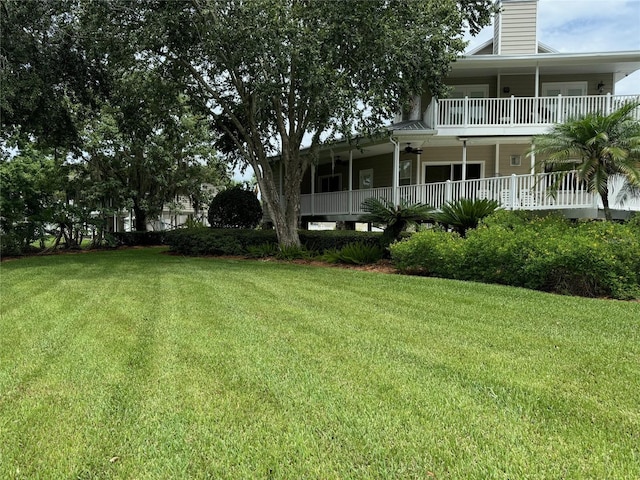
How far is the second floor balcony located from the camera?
557 inches

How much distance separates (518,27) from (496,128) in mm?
4992

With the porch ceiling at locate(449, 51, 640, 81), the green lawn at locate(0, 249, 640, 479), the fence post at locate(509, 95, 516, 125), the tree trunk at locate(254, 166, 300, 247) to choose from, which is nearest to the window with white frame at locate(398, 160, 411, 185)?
the porch ceiling at locate(449, 51, 640, 81)

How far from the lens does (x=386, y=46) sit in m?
10.4

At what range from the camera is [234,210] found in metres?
17.9

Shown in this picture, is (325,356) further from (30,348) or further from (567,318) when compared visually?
(567,318)

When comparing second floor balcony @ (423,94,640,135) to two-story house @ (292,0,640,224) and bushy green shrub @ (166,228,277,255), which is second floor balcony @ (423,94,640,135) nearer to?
two-story house @ (292,0,640,224)

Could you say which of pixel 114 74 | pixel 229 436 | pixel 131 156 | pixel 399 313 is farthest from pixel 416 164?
pixel 229 436

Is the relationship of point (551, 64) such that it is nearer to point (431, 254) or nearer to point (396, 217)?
point (396, 217)

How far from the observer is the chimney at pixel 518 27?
16172 millimetres

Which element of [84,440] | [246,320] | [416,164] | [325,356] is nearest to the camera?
[84,440]

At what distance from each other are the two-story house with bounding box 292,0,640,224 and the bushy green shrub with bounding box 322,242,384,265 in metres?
3.53

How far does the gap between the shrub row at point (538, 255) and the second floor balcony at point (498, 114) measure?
545 centimetres

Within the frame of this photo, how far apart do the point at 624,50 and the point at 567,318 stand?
42.2 feet

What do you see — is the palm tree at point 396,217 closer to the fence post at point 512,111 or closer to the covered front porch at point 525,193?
the covered front porch at point 525,193
